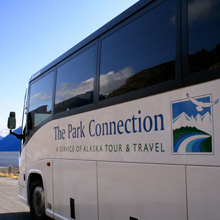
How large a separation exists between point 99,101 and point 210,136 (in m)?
2.03

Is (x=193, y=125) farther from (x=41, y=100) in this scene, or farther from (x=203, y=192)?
(x=41, y=100)

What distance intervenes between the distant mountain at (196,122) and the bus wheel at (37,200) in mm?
4007

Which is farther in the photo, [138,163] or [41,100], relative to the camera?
[41,100]

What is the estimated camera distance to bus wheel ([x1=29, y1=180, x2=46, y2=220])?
6.16m

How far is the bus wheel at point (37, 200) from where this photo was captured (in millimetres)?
6156

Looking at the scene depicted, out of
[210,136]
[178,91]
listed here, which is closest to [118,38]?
[178,91]

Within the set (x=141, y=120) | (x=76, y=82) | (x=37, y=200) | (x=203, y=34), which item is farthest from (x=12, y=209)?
(x=203, y=34)

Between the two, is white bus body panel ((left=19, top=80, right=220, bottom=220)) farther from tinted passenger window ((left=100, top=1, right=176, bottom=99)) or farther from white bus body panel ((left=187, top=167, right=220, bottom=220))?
tinted passenger window ((left=100, top=1, right=176, bottom=99))

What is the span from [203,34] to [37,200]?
492cm

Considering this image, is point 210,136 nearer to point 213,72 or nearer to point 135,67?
point 213,72

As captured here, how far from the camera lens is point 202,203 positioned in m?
2.68

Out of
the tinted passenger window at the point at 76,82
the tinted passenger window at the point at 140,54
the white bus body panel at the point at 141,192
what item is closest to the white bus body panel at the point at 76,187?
the white bus body panel at the point at 141,192

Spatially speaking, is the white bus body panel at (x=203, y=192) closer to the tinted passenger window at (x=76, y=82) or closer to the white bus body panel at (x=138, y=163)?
the white bus body panel at (x=138, y=163)

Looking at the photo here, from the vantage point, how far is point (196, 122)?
2.77 meters
